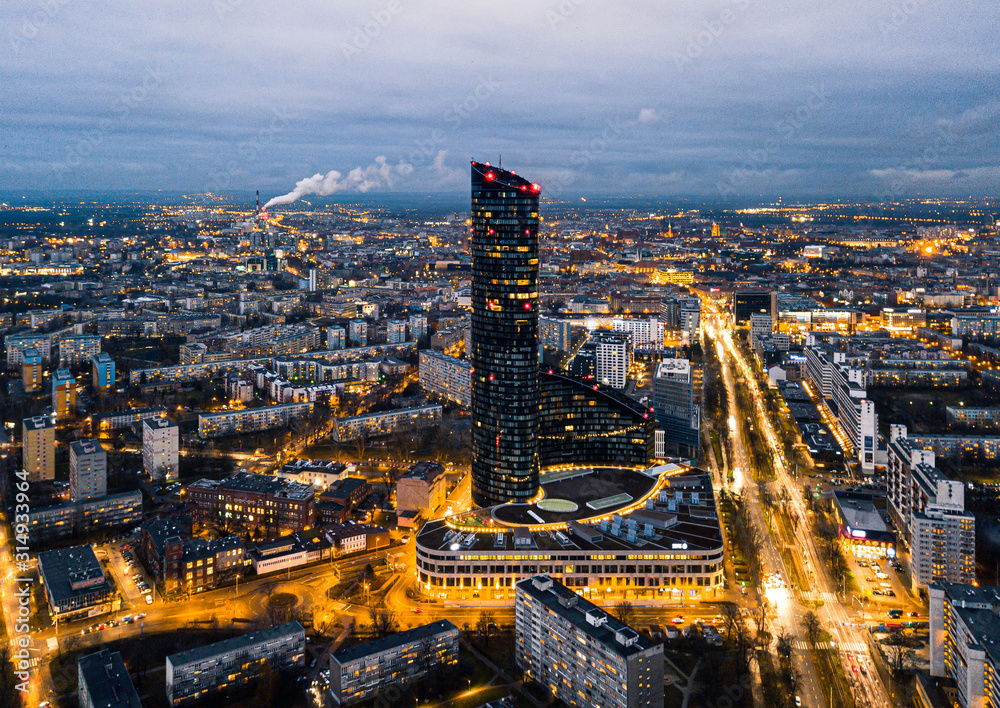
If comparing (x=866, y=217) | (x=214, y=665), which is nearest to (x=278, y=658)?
(x=214, y=665)

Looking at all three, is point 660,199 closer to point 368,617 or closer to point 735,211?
point 735,211

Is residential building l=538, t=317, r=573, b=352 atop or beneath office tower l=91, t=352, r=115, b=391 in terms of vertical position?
atop

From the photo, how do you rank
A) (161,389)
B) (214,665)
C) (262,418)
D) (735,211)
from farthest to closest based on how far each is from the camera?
1. (735,211)
2. (161,389)
3. (262,418)
4. (214,665)

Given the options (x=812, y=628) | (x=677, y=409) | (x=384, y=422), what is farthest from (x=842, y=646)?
(x=384, y=422)

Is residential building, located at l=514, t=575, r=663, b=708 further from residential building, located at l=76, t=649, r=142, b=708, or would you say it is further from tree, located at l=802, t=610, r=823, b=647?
residential building, located at l=76, t=649, r=142, b=708

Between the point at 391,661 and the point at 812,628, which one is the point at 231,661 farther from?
the point at 812,628

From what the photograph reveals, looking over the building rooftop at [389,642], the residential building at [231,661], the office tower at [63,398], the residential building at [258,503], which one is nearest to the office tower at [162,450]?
the residential building at [258,503]

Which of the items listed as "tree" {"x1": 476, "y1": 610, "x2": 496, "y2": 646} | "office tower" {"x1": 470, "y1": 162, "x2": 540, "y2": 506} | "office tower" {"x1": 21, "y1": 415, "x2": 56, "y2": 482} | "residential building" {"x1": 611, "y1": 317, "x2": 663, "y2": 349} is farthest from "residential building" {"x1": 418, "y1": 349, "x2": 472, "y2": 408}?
"tree" {"x1": 476, "y1": 610, "x2": 496, "y2": 646}
